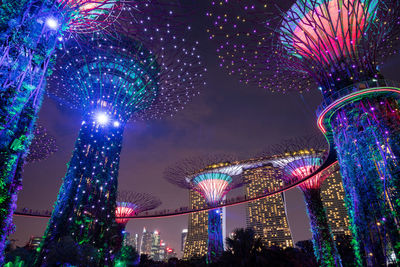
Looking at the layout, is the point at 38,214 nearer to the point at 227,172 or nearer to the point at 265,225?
the point at 227,172

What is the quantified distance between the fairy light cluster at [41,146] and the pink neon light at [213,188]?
1401 cm

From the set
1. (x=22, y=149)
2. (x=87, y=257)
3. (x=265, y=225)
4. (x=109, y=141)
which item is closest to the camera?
(x=22, y=149)

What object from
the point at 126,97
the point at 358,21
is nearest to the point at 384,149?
the point at 358,21

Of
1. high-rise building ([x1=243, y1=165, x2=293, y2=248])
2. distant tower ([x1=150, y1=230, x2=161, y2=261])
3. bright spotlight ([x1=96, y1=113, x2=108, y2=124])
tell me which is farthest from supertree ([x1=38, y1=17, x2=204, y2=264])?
distant tower ([x1=150, y1=230, x2=161, y2=261])

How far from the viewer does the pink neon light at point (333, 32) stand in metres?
10.4

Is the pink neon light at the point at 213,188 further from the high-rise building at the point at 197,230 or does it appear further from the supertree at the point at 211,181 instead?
the high-rise building at the point at 197,230

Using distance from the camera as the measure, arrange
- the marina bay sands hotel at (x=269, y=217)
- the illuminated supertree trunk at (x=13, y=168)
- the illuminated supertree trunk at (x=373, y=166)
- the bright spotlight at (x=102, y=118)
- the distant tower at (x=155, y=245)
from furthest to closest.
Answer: the distant tower at (x=155, y=245)
the marina bay sands hotel at (x=269, y=217)
the bright spotlight at (x=102, y=118)
the illuminated supertree trunk at (x=373, y=166)
the illuminated supertree trunk at (x=13, y=168)

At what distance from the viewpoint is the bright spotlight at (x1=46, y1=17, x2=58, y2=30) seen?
16.0 ft

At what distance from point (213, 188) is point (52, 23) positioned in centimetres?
2192

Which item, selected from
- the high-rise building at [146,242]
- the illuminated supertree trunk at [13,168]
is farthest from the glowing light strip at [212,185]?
the high-rise building at [146,242]

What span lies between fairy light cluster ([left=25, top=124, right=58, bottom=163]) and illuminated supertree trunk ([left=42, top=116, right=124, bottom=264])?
1013cm

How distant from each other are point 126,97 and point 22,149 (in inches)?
374

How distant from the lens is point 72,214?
10.6 metres

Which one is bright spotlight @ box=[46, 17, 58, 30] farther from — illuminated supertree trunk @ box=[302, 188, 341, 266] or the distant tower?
the distant tower
